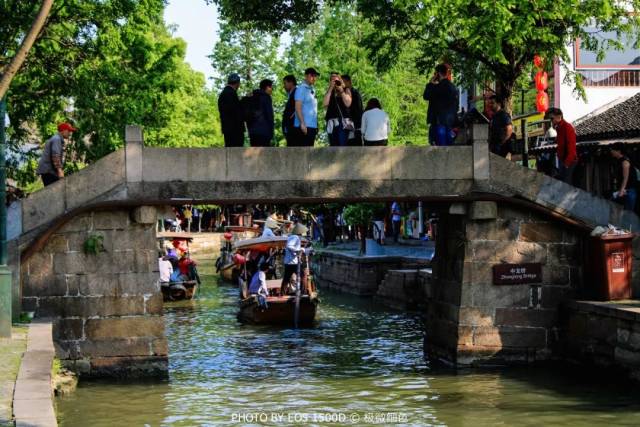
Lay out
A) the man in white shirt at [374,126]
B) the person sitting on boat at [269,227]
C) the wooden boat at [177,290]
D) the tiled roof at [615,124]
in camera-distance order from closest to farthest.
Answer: the man in white shirt at [374,126]
the tiled roof at [615,124]
the person sitting on boat at [269,227]
the wooden boat at [177,290]

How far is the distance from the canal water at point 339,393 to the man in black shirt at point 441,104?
12.3 feet

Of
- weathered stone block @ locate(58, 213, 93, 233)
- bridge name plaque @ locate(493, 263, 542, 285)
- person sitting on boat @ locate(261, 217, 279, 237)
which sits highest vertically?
person sitting on boat @ locate(261, 217, 279, 237)

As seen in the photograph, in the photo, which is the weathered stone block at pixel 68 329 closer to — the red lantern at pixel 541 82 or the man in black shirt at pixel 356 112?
the man in black shirt at pixel 356 112

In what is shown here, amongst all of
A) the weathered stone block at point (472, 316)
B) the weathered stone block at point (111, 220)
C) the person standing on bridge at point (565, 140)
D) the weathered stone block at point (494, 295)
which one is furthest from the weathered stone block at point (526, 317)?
the weathered stone block at point (111, 220)

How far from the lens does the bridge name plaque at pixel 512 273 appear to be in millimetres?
17391

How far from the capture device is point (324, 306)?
30188mm

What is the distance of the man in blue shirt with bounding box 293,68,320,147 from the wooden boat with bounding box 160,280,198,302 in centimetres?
1420

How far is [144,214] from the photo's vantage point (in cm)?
1638

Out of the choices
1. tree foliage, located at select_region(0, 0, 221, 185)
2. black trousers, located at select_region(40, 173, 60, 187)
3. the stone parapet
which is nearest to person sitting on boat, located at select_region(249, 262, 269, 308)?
tree foliage, located at select_region(0, 0, 221, 185)

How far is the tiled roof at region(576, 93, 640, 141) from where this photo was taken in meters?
26.2

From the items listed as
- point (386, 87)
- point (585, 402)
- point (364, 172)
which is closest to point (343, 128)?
point (364, 172)

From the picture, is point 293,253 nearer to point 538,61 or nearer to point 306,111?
point 538,61

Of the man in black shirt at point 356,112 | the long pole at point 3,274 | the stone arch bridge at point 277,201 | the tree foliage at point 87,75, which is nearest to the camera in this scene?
the long pole at point 3,274

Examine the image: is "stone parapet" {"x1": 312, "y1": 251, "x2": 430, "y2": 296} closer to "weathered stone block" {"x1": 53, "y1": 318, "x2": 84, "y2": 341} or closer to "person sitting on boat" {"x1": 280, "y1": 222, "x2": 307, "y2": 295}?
"person sitting on boat" {"x1": 280, "y1": 222, "x2": 307, "y2": 295}
